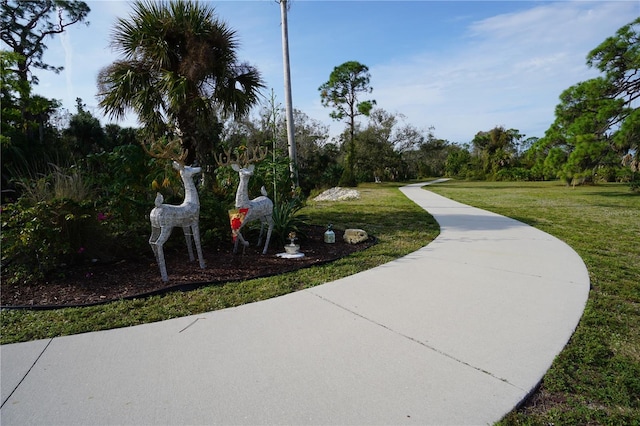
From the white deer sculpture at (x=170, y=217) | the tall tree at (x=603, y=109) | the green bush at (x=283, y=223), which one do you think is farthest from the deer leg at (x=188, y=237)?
the tall tree at (x=603, y=109)

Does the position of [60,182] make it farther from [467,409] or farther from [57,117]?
[57,117]

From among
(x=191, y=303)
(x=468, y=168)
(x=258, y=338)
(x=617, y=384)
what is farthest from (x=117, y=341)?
(x=468, y=168)

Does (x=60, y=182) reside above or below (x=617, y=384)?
above

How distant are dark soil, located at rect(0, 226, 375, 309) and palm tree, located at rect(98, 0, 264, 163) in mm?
3008

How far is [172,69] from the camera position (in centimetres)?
654

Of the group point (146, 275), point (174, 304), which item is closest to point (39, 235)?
point (146, 275)

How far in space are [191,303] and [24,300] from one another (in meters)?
1.73

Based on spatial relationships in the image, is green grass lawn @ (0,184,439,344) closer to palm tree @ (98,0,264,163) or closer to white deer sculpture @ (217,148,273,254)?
white deer sculpture @ (217,148,273,254)

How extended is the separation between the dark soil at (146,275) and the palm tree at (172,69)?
3008 mm

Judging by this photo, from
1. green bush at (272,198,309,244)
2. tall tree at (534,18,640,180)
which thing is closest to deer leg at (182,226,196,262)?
green bush at (272,198,309,244)

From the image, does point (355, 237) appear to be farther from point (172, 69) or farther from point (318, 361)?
point (172, 69)

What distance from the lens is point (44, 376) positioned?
1994 mm

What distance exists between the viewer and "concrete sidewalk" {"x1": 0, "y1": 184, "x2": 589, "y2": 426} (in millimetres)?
1688

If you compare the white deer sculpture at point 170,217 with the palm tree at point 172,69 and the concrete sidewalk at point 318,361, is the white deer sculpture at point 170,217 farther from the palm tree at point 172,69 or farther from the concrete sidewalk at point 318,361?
the palm tree at point 172,69
